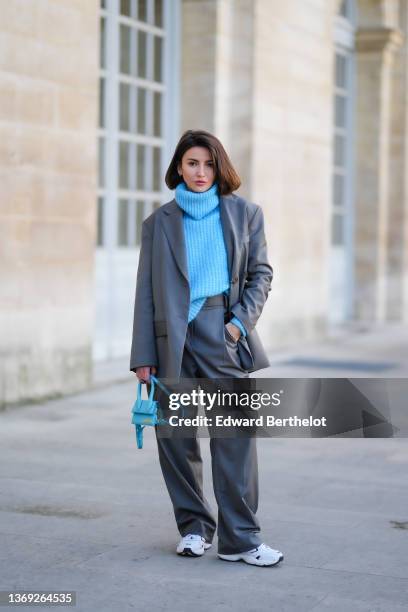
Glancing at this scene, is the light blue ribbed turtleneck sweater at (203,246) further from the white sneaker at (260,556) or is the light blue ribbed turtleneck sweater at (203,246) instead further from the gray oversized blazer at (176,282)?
the white sneaker at (260,556)

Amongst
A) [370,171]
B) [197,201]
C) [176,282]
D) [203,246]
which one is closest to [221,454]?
[176,282]

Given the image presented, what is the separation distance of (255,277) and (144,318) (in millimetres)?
436

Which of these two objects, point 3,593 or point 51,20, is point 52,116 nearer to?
point 51,20

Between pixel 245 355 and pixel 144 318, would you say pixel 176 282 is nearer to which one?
pixel 144 318

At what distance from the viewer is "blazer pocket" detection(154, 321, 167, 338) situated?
446cm

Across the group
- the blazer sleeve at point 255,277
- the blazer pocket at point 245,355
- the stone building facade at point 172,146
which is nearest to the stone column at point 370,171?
the stone building facade at point 172,146

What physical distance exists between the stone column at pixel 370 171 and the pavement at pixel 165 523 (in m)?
7.98

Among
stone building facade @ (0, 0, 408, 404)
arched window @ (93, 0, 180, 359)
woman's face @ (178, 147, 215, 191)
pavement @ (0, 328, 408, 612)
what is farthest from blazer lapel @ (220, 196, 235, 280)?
arched window @ (93, 0, 180, 359)

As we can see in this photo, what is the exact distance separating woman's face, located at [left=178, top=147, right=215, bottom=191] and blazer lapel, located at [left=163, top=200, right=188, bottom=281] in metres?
0.11

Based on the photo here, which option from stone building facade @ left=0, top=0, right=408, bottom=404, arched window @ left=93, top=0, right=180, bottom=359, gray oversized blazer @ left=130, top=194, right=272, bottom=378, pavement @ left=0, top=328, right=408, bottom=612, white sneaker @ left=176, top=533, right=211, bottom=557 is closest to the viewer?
pavement @ left=0, top=328, right=408, bottom=612

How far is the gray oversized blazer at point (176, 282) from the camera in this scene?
4.43 m

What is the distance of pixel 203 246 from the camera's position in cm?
451

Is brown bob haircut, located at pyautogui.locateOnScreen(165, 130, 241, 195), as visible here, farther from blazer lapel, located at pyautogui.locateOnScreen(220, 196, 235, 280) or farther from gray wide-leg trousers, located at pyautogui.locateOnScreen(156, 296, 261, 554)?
gray wide-leg trousers, located at pyautogui.locateOnScreen(156, 296, 261, 554)

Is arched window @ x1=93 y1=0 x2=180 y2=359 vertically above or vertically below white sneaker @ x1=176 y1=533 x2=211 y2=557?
above
